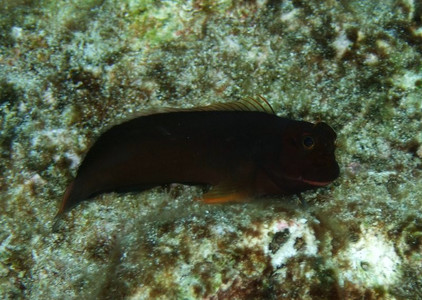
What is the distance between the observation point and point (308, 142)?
270 centimetres

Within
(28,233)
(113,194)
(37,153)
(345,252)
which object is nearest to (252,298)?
(345,252)

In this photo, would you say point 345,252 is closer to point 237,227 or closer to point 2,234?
point 237,227

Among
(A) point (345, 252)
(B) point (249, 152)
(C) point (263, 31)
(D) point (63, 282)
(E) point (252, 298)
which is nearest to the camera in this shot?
(E) point (252, 298)

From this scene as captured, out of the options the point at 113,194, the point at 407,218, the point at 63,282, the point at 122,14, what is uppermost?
the point at 122,14

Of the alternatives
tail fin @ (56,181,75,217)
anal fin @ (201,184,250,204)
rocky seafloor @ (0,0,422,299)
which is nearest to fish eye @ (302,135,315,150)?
rocky seafloor @ (0,0,422,299)

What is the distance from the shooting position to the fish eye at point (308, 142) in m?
2.69

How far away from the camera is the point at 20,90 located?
11.4 feet

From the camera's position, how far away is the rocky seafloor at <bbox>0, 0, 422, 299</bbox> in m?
2.53

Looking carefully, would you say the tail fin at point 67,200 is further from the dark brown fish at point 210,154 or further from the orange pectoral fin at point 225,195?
the orange pectoral fin at point 225,195

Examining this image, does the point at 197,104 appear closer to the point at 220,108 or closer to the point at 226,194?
the point at 220,108

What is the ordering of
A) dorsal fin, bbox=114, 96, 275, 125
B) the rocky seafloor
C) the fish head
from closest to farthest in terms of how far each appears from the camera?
the rocky seafloor < the fish head < dorsal fin, bbox=114, 96, 275, 125

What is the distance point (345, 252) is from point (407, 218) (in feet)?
1.82

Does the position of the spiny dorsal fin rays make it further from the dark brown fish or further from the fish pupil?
the fish pupil

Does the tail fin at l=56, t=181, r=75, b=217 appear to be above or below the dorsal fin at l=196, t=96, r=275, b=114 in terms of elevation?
below
